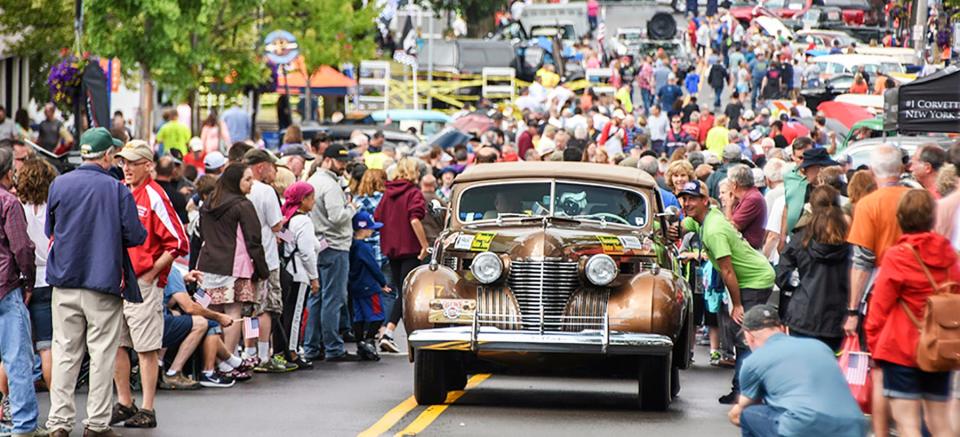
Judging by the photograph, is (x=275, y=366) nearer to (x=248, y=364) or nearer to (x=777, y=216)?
(x=248, y=364)

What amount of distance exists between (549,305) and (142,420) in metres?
3.24

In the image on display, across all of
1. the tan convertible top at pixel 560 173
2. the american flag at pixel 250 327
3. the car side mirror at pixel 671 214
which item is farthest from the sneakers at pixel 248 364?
the car side mirror at pixel 671 214

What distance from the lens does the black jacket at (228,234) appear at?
15070 mm

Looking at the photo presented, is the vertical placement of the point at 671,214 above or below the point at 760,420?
above

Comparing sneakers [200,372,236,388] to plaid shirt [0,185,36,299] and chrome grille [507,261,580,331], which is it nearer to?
chrome grille [507,261,580,331]

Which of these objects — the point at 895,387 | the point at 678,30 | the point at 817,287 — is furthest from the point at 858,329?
the point at 678,30

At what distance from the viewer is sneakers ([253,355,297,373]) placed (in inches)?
643

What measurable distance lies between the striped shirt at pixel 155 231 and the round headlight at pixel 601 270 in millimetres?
3064

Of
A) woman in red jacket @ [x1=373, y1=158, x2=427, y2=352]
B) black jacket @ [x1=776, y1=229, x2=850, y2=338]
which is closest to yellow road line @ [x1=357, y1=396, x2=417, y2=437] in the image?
black jacket @ [x1=776, y1=229, x2=850, y2=338]

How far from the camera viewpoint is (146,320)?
497 inches

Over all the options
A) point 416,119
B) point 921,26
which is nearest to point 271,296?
point 921,26

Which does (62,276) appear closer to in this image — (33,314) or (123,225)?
(123,225)

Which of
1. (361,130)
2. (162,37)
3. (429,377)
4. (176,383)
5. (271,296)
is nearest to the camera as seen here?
(429,377)

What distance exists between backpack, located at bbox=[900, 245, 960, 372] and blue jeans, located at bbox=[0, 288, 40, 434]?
554 cm
